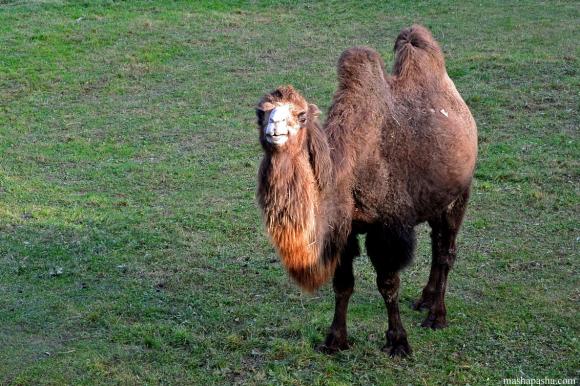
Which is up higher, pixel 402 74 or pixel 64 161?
pixel 402 74

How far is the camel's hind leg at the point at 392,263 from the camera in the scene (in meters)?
5.95

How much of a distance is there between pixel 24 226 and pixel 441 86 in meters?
4.82

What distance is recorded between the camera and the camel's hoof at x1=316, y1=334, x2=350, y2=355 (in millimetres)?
6230

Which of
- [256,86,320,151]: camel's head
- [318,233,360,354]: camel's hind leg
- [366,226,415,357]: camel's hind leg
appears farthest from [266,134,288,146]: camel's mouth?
[318,233,360,354]: camel's hind leg

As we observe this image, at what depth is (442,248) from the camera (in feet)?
22.8

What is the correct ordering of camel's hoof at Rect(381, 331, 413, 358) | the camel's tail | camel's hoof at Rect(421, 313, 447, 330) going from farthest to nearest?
1. the camel's tail
2. camel's hoof at Rect(421, 313, 447, 330)
3. camel's hoof at Rect(381, 331, 413, 358)

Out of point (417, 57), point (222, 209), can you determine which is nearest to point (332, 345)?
point (417, 57)

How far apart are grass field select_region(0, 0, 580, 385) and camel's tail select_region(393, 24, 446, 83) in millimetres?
1980

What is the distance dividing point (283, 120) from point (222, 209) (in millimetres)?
4295

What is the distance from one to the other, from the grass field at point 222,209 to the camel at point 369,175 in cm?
56

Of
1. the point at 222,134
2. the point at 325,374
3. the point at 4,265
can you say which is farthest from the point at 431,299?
the point at 222,134

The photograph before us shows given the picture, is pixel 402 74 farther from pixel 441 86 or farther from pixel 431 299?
pixel 431 299

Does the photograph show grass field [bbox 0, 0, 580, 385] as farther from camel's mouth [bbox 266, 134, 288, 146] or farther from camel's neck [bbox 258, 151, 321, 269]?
camel's mouth [bbox 266, 134, 288, 146]

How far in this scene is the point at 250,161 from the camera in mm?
10953
